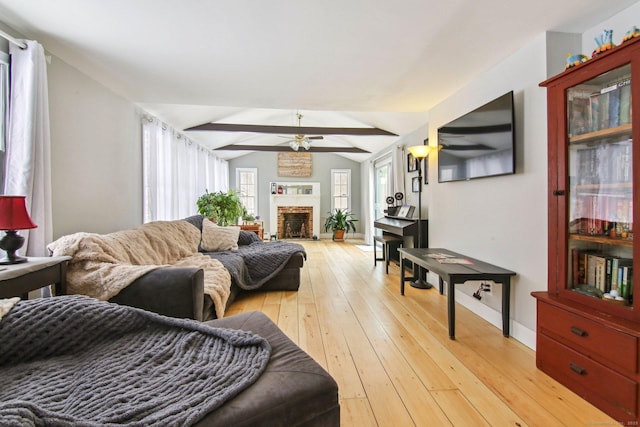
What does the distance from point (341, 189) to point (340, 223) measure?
1146 mm

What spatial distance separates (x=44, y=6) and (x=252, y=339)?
2.23 m

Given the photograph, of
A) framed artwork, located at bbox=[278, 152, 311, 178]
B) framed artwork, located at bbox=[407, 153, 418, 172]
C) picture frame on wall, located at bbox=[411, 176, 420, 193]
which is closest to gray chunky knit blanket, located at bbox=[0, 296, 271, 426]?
picture frame on wall, located at bbox=[411, 176, 420, 193]

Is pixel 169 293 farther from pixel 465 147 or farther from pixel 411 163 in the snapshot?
pixel 411 163

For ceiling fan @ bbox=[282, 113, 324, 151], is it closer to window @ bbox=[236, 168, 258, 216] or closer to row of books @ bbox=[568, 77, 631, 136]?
window @ bbox=[236, 168, 258, 216]

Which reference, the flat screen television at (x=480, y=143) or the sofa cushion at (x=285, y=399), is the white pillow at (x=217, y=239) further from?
the sofa cushion at (x=285, y=399)

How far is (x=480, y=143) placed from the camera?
8.71 feet

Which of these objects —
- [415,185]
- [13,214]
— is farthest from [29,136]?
[415,185]

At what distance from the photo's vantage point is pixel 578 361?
165cm

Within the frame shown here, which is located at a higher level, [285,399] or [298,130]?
[298,130]

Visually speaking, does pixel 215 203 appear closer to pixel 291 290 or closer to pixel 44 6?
pixel 291 290

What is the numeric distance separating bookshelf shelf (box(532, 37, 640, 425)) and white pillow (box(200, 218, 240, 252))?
138 inches

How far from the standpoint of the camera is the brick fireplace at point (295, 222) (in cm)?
873

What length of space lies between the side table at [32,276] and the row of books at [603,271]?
3.05 m

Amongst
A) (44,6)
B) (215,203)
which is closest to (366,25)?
(44,6)
